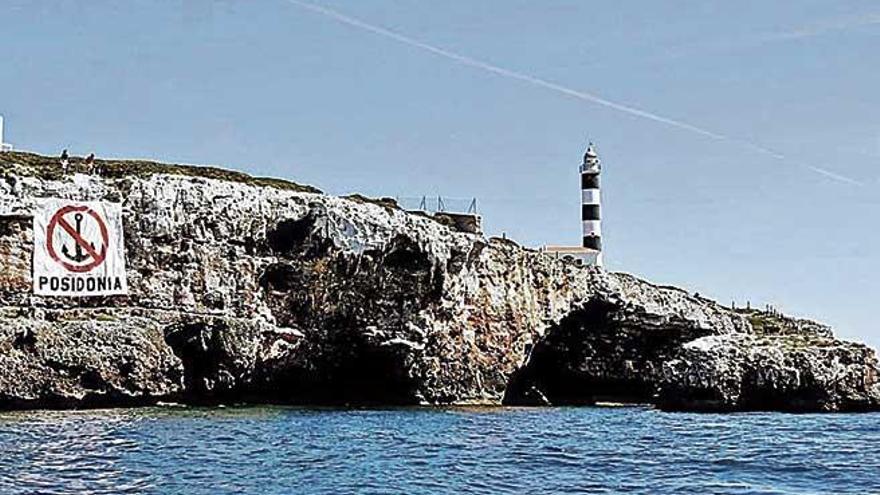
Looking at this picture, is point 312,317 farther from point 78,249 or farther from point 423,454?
point 423,454

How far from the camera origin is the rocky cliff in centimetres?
5656

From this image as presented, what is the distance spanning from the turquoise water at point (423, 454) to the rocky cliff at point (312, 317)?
668cm

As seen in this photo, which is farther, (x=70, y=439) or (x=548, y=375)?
(x=548, y=375)

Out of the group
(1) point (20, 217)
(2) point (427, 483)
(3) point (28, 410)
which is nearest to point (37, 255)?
(1) point (20, 217)

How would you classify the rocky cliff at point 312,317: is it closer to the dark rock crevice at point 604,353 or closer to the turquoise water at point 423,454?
the dark rock crevice at point 604,353

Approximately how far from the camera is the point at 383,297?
6353 cm

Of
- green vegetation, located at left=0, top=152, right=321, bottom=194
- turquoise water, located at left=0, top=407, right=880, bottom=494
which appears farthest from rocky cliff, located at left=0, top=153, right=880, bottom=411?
turquoise water, located at left=0, top=407, right=880, bottom=494

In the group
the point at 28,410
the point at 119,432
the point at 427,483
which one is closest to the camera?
the point at 427,483

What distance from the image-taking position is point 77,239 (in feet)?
193

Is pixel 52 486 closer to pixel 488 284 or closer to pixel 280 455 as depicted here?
pixel 280 455

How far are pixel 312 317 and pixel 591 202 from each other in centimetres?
3637

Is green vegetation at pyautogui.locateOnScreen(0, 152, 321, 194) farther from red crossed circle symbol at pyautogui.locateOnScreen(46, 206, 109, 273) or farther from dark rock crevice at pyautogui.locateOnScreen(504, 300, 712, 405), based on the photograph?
dark rock crevice at pyautogui.locateOnScreen(504, 300, 712, 405)

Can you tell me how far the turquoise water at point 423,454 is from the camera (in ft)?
84.4

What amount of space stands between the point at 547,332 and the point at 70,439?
3865 centimetres
